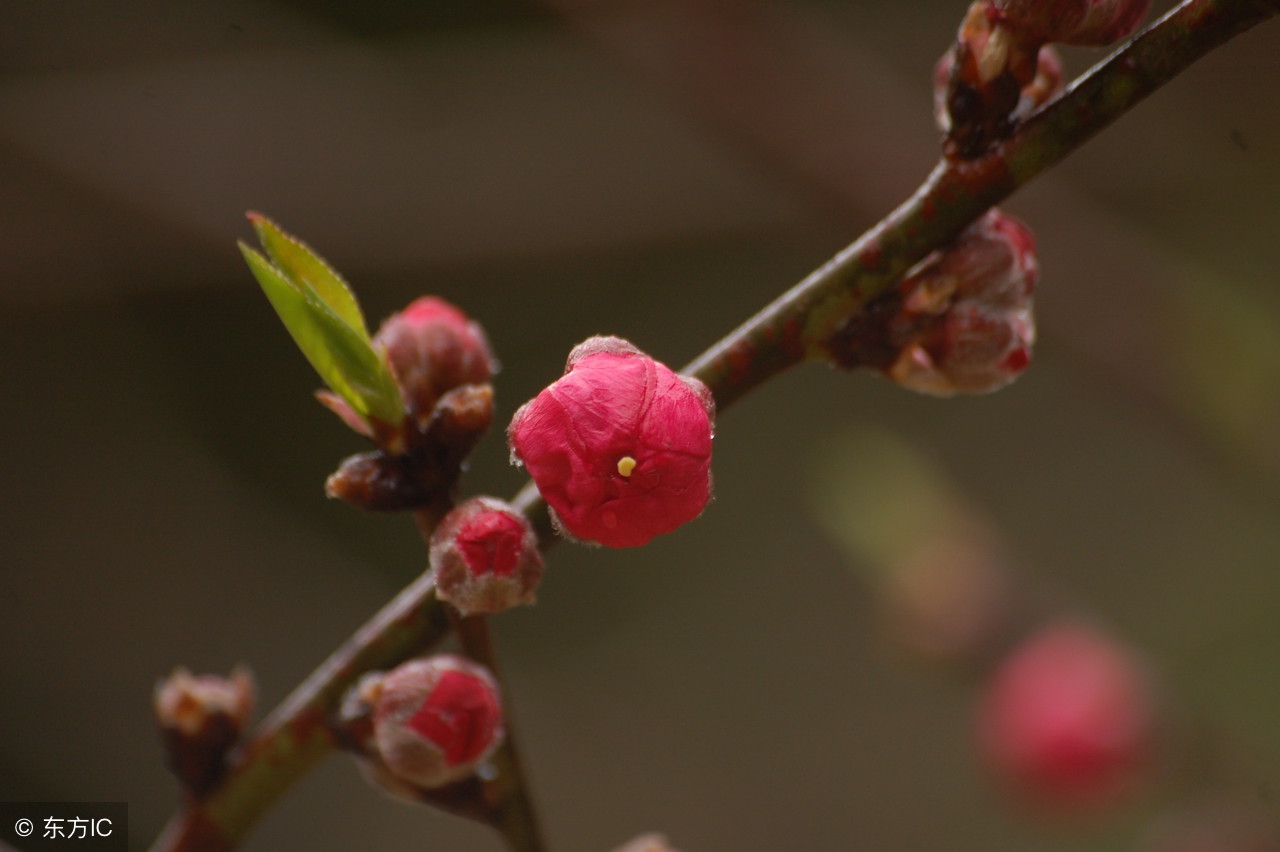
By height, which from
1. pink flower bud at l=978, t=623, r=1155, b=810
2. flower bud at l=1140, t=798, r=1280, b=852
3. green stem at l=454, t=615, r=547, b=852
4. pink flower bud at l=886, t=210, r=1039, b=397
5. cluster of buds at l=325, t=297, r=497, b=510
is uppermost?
cluster of buds at l=325, t=297, r=497, b=510

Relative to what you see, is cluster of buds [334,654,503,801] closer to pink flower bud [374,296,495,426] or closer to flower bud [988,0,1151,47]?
pink flower bud [374,296,495,426]

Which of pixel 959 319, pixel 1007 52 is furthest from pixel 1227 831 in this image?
pixel 1007 52

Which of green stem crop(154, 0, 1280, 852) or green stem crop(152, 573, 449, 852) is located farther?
green stem crop(152, 573, 449, 852)

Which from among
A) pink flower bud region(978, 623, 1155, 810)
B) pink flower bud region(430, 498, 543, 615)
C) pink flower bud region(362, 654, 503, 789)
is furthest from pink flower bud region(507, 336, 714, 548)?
pink flower bud region(978, 623, 1155, 810)

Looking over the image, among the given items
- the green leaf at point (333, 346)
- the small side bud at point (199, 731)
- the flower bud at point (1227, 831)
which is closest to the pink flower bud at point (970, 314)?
the green leaf at point (333, 346)

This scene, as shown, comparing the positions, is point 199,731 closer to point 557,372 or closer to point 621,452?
point 621,452

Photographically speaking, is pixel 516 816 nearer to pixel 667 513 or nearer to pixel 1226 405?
pixel 667 513

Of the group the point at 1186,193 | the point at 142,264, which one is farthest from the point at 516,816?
the point at 1186,193
